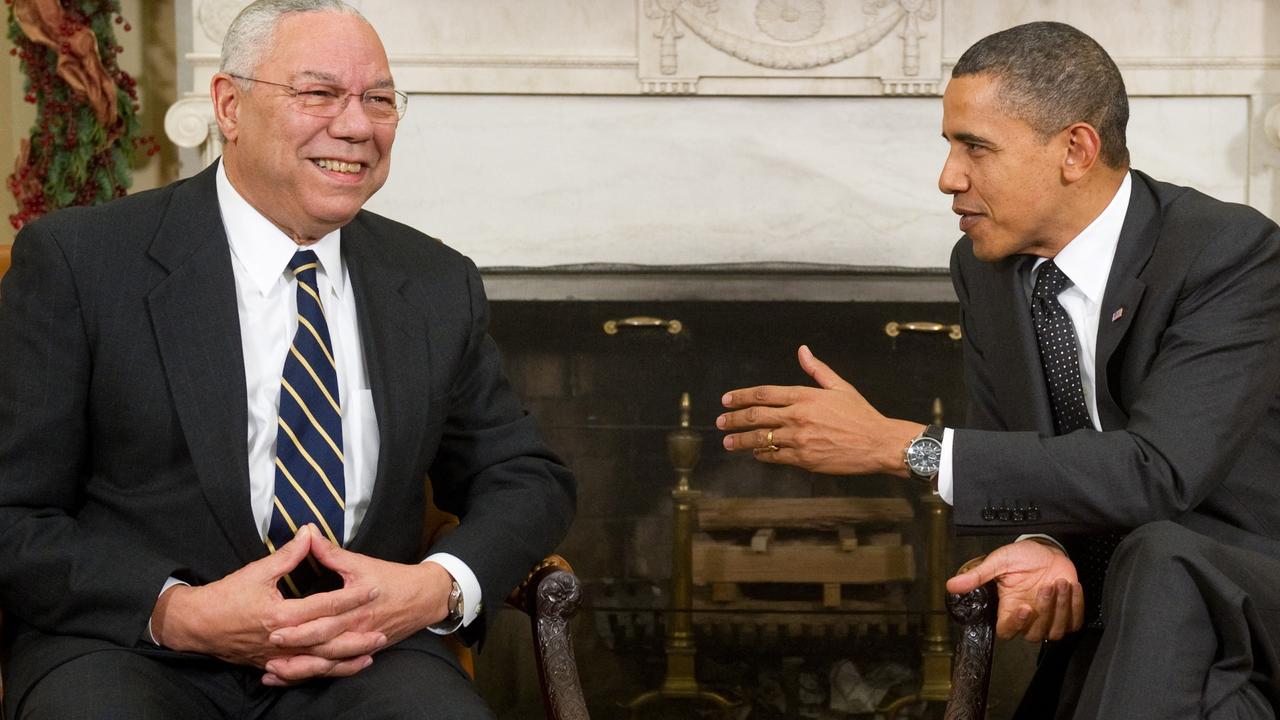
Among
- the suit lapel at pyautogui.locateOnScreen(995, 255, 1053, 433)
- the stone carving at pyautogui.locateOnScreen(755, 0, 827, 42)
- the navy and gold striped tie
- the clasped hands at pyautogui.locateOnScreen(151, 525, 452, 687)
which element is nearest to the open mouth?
the navy and gold striped tie

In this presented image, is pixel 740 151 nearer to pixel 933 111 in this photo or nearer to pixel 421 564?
pixel 933 111

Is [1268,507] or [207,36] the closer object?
[1268,507]

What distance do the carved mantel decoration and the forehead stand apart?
2.12 meters

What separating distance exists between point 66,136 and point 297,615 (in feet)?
8.63

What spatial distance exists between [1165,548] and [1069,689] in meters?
0.39

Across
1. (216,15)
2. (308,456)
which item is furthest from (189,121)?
(308,456)

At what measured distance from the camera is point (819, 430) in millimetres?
1952

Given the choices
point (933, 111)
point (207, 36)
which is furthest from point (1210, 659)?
point (207, 36)

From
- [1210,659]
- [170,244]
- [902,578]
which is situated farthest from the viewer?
[902,578]

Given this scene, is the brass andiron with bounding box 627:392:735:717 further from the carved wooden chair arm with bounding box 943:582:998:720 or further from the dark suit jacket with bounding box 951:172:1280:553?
the dark suit jacket with bounding box 951:172:1280:553

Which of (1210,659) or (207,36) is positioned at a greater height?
(207,36)

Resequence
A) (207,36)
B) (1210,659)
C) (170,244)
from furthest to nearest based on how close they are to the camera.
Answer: (207,36) → (170,244) → (1210,659)

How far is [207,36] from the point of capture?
3.91m

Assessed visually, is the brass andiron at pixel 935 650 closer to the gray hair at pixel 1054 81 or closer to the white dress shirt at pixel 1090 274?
the white dress shirt at pixel 1090 274
